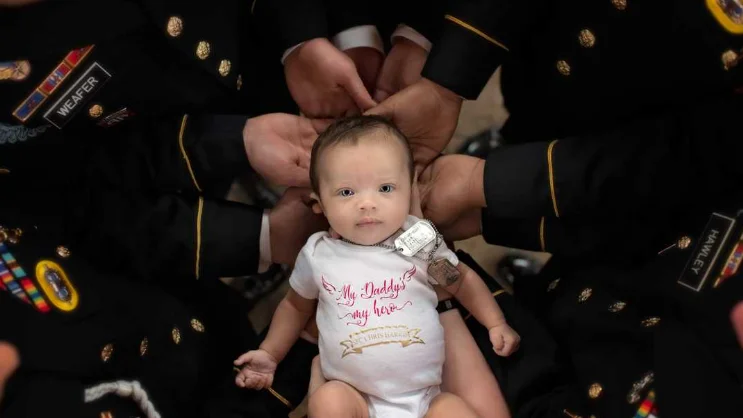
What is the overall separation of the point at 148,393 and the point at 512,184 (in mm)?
528

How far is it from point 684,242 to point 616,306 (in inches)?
4.5

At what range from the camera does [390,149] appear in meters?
0.82

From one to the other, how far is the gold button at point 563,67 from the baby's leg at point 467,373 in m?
0.34

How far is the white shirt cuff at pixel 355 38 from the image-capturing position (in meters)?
1.02

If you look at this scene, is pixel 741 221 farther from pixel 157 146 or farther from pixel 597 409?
pixel 157 146

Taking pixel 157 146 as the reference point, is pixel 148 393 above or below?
below

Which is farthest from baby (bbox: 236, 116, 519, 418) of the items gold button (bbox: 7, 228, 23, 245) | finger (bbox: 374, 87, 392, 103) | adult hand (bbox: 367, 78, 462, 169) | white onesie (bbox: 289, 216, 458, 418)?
gold button (bbox: 7, 228, 23, 245)

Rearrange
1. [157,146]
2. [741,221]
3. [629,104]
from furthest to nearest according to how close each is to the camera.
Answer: [157,146], [629,104], [741,221]

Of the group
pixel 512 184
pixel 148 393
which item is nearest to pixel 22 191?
pixel 148 393

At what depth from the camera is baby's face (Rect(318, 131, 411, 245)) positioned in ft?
2.65

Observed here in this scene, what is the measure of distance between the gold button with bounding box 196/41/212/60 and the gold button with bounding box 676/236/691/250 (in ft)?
2.08

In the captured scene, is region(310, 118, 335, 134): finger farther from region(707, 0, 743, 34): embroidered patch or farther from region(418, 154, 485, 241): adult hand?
region(707, 0, 743, 34): embroidered patch

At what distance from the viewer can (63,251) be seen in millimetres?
810

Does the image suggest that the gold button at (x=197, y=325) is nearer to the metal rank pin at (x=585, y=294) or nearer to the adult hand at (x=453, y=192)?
the adult hand at (x=453, y=192)
